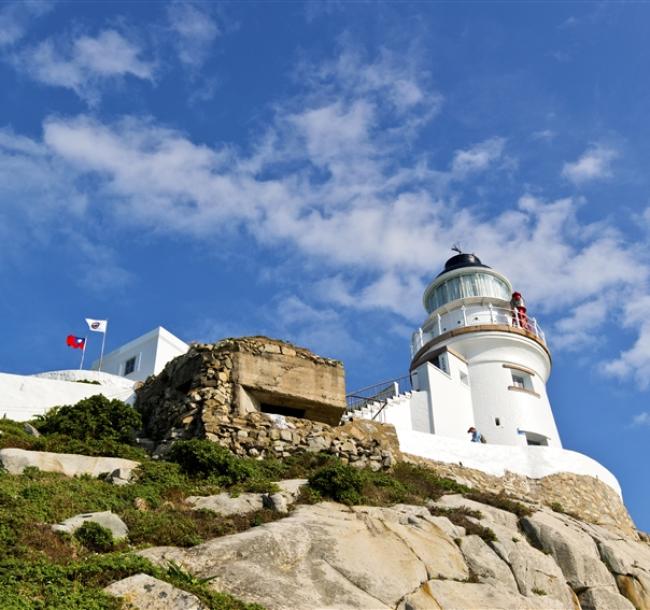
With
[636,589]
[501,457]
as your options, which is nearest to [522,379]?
[501,457]

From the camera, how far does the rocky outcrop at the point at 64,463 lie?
15219 millimetres

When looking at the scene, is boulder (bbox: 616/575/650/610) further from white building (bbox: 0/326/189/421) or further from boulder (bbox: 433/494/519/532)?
white building (bbox: 0/326/189/421)

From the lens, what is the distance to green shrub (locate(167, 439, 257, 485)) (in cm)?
1656

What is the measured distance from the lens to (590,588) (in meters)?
15.6

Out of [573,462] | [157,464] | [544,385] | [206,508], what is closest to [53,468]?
[157,464]

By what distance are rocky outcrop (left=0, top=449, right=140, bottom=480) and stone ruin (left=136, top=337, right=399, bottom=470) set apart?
94.0 inches

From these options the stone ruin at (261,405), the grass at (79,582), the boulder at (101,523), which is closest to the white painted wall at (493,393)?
the stone ruin at (261,405)

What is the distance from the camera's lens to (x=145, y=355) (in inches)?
1196

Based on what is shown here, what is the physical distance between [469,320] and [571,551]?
2190 centimetres

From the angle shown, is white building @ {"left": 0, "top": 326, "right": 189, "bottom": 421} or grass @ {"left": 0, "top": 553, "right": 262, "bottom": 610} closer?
grass @ {"left": 0, "top": 553, "right": 262, "bottom": 610}

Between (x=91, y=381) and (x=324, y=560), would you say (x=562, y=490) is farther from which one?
(x=324, y=560)

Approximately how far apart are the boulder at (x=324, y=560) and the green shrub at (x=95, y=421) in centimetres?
729

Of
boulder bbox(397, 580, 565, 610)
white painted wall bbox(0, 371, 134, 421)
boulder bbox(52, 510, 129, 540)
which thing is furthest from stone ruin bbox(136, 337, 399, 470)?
boulder bbox(397, 580, 565, 610)

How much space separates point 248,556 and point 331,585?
54.4 inches
